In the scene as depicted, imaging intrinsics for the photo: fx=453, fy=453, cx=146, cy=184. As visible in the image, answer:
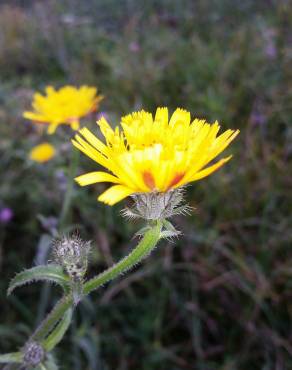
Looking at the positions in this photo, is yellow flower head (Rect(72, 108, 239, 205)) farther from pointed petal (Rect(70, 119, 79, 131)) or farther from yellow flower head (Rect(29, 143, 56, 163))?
yellow flower head (Rect(29, 143, 56, 163))

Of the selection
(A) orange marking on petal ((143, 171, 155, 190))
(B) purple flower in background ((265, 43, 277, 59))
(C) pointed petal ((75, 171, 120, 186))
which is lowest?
(A) orange marking on petal ((143, 171, 155, 190))

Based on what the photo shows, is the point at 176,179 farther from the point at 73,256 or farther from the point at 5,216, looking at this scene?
the point at 5,216

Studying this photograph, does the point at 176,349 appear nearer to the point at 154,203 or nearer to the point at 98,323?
the point at 98,323

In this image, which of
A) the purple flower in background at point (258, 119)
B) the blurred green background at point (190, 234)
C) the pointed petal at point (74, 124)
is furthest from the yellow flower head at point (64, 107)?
A: the purple flower in background at point (258, 119)

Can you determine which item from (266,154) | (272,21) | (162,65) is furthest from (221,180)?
(272,21)

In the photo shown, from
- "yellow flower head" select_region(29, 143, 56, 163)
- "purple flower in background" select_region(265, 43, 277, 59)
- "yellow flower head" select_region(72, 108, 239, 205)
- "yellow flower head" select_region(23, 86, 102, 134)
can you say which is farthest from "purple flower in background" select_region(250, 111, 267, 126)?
"yellow flower head" select_region(72, 108, 239, 205)

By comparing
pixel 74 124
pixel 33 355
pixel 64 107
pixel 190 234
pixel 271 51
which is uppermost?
pixel 271 51

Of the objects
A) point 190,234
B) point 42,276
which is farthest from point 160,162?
point 190,234
